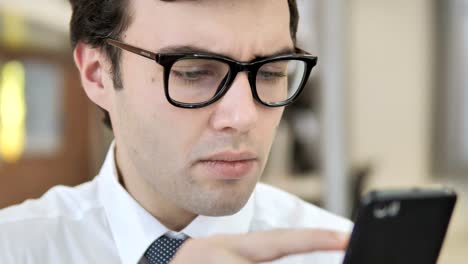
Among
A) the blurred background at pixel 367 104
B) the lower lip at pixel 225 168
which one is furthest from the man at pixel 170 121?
the blurred background at pixel 367 104

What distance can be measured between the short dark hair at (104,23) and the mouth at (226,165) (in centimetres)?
24

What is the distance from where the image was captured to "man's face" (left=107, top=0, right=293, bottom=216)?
1.01 m

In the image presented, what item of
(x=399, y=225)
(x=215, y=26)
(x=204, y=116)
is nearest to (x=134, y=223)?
(x=204, y=116)

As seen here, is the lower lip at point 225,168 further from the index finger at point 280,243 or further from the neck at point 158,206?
the index finger at point 280,243

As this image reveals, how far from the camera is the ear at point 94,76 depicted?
3.95ft

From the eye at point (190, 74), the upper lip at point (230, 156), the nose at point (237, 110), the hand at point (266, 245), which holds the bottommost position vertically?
the hand at point (266, 245)

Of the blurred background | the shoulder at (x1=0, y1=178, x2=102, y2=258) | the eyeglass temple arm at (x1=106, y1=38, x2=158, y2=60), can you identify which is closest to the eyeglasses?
the eyeglass temple arm at (x1=106, y1=38, x2=158, y2=60)

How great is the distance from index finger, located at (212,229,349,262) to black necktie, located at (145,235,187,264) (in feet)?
1.40

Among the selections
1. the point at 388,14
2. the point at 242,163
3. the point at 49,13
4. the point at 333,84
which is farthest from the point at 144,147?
the point at 388,14

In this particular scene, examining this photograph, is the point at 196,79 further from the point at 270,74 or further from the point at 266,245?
the point at 266,245

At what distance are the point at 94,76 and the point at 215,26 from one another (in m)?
0.33

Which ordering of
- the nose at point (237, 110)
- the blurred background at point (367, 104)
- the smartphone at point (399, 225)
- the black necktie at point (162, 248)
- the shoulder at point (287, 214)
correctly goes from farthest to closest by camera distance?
1. the blurred background at point (367, 104)
2. the shoulder at point (287, 214)
3. the black necktie at point (162, 248)
4. the nose at point (237, 110)
5. the smartphone at point (399, 225)

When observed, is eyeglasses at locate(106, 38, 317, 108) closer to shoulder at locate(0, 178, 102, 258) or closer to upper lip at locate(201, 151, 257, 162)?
upper lip at locate(201, 151, 257, 162)

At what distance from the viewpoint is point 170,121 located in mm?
1026
